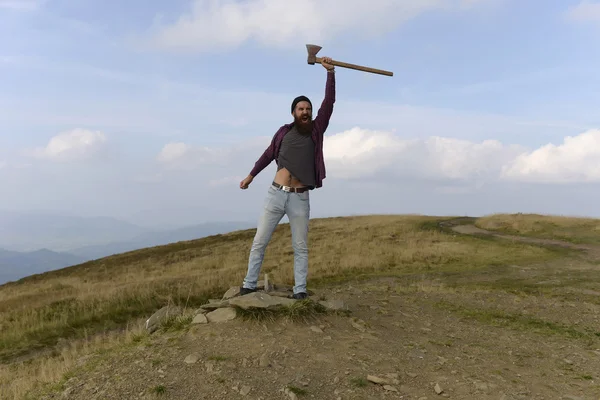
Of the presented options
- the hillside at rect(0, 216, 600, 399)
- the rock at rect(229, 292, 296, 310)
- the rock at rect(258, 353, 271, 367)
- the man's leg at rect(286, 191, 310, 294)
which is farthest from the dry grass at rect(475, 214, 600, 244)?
the rock at rect(258, 353, 271, 367)

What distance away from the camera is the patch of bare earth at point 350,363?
178 inches

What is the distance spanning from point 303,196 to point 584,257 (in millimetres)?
18150

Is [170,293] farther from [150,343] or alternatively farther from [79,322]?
[150,343]

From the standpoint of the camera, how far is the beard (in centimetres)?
662

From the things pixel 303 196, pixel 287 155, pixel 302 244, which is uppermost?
pixel 287 155

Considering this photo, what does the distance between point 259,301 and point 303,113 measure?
3083 mm

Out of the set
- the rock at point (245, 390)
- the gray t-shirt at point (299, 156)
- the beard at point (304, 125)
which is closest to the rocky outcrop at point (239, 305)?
the rock at point (245, 390)

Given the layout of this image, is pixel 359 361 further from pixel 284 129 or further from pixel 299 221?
pixel 284 129

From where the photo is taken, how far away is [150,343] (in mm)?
5789

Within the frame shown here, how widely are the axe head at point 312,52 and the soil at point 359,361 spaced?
408cm

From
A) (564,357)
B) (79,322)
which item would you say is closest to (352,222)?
(79,322)

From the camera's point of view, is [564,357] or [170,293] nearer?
[564,357]

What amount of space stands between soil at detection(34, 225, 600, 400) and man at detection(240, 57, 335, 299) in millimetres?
1243

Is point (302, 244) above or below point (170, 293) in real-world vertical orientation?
above
